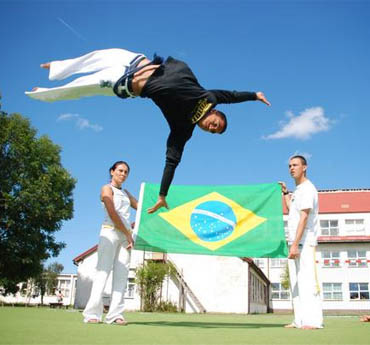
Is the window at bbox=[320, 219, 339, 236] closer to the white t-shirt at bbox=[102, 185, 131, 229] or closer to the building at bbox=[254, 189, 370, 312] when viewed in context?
the building at bbox=[254, 189, 370, 312]

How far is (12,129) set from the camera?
1131 inches

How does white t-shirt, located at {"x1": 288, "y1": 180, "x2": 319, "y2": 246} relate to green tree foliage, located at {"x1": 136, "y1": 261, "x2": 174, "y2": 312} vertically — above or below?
above

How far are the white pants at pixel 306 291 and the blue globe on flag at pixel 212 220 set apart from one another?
7.76 ft

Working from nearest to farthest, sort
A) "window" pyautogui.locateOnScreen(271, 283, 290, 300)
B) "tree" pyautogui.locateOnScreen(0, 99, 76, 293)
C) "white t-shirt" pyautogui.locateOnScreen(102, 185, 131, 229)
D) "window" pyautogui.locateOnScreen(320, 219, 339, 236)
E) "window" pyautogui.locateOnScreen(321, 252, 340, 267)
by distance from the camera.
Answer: "white t-shirt" pyautogui.locateOnScreen(102, 185, 131, 229) < "tree" pyautogui.locateOnScreen(0, 99, 76, 293) < "window" pyautogui.locateOnScreen(321, 252, 340, 267) < "window" pyautogui.locateOnScreen(271, 283, 290, 300) < "window" pyautogui.locateOnScreen(320, 219, 339, 236)

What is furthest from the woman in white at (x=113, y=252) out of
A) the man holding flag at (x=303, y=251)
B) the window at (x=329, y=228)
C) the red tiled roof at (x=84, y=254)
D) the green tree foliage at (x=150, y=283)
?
the window at (x=329, y=228)

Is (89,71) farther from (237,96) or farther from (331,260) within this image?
(331,260)

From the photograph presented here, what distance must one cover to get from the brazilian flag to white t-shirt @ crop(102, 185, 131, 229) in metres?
1.54

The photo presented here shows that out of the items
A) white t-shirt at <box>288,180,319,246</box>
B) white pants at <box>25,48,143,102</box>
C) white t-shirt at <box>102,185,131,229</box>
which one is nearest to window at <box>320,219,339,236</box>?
white t-shirt at <box>288,180,319,246</box>

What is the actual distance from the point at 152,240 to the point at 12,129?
2468cm

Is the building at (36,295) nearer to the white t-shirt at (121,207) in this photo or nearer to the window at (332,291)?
the window at (332,291)

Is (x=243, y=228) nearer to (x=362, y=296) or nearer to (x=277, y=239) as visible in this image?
(x=277, y=239)

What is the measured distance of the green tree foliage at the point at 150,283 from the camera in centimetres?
2814

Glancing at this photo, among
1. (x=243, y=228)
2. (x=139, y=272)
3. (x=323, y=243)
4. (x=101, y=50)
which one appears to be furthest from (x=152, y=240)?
(x=323, y=243)

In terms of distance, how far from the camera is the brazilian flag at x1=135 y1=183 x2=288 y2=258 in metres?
7.59
